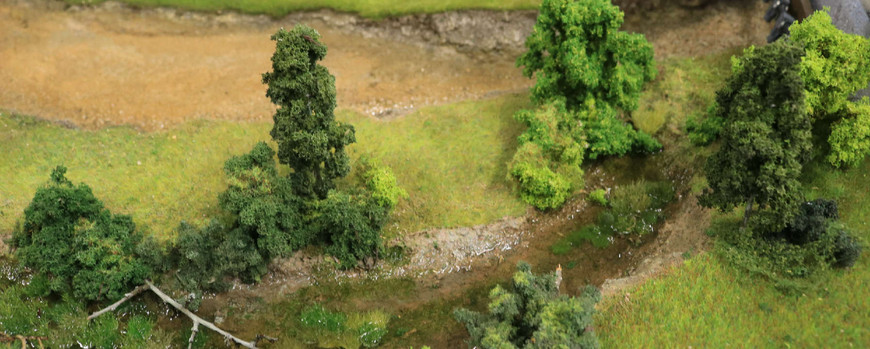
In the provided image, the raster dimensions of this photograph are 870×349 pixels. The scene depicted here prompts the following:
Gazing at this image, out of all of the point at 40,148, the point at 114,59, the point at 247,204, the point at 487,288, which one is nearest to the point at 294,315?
the point at 247,204

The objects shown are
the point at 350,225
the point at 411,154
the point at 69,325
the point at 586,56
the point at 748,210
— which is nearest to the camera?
the point at 69,325

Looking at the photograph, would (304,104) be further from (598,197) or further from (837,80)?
(837,80)

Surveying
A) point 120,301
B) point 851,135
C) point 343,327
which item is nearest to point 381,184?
point 343,327

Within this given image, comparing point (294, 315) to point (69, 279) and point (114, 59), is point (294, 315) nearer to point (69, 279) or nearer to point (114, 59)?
point (69, 279)

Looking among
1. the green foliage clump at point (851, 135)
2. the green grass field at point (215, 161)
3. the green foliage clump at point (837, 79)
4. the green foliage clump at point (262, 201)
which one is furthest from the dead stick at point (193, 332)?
the green foliage clump at point (851, 135)

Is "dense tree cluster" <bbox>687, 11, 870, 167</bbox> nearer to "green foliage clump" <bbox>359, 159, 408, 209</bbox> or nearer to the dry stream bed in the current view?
the dry stream bed

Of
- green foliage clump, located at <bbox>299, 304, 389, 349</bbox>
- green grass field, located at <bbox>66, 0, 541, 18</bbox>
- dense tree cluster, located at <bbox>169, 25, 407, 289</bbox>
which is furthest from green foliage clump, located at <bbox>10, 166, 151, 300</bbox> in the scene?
green grass field, located at <bbox>66, 0, 541, 18</bbox>
